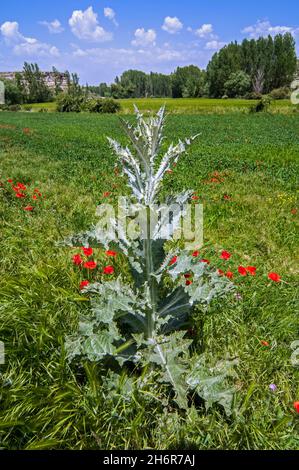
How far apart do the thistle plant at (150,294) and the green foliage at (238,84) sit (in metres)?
86.3

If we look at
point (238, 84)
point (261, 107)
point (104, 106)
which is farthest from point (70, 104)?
point (238, 84)

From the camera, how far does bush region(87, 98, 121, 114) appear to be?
54544mm

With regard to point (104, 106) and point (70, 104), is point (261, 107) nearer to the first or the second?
point (104, 106)

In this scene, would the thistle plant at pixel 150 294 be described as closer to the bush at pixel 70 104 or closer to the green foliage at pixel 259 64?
the bush at pixel 70 104

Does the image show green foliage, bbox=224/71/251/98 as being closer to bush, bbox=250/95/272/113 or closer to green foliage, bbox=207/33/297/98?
green foliage, bbox=207/33/297/98

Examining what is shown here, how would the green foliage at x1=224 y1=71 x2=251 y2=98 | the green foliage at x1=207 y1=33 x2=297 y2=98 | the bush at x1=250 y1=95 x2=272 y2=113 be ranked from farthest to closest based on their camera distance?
the green foliage at x1=207 y1=33 x2=297 y2=98, the green foliage at x1=224 y1=71 x2=251 y2=98, the bush at x1=250 y1=95 x2=272 y2=113

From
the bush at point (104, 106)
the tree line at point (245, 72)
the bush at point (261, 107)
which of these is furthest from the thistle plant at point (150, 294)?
the tree line at point (245, 72)

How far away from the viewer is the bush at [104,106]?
5454 cm

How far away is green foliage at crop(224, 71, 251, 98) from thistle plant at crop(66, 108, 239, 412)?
86292 mm

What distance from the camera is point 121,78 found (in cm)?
13338

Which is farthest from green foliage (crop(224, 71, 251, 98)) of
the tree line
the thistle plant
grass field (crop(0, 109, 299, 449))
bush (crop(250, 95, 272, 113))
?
the thistle plant

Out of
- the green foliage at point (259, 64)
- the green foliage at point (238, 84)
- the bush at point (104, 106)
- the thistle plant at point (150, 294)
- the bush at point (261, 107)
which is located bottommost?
A: the thistle plant at point (150, 294)

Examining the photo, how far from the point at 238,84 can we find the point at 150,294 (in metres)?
87.2

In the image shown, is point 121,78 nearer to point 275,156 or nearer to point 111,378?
point 275,156
